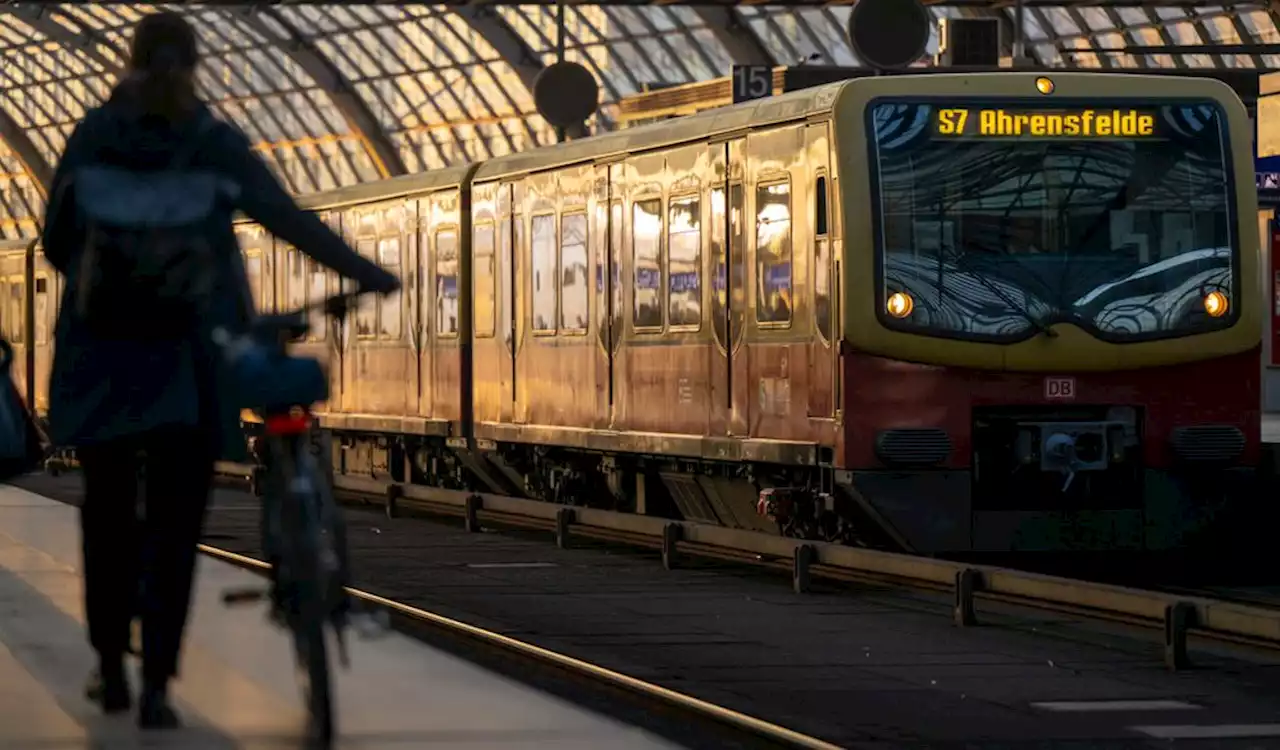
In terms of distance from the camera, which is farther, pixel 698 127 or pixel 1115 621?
pixel 698 127

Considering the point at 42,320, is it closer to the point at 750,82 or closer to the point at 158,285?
the point at 750,82

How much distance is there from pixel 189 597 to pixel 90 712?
859mm

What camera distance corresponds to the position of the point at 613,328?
2095cm

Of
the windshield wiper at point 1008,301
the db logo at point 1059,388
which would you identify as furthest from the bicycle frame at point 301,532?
the db logo at point 1059,388

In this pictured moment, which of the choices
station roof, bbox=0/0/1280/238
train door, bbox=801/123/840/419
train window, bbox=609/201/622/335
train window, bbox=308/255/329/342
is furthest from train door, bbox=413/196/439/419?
station roof, bbox=0/0/1280/238

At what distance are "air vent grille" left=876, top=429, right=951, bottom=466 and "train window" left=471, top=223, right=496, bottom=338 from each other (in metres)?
8.09

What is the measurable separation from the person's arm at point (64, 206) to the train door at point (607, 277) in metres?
13.5

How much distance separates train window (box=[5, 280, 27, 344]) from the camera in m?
41.6

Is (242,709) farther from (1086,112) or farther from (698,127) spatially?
(698,127)

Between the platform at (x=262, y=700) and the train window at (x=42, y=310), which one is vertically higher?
the train window at (x=42, y=310)

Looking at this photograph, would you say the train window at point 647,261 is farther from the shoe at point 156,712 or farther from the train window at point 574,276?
the shoe at point 156,712

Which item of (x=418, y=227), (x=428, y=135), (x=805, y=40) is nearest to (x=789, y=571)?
(x=418, y=227)

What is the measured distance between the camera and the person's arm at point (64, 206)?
7176 millimetres

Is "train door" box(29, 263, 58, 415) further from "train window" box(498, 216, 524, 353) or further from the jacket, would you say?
the jacket
